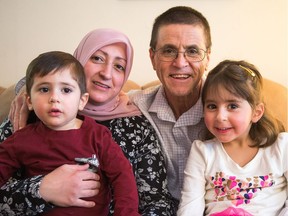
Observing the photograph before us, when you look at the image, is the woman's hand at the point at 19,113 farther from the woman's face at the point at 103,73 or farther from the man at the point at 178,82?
the man at the point at 178,82

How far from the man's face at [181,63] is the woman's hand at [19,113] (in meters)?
0.65

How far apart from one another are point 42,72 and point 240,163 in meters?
0.88

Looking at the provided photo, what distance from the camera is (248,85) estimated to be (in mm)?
1432

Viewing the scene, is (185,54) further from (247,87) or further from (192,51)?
(247,87)

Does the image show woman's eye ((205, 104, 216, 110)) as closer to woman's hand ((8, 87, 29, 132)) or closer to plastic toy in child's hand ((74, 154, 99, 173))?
plastic toy in child's hand ((74, 154, 99, 173))

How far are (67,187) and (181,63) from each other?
0.72 m

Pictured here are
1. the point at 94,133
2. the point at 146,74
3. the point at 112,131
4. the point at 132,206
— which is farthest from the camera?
the point at 146,74

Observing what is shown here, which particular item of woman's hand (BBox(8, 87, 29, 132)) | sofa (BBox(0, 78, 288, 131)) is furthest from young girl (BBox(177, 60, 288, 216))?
woman's hand (BBox(8, 87, 29, 132))

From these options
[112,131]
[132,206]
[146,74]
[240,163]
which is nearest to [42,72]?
[112,131]

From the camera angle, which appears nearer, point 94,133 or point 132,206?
point 132,206

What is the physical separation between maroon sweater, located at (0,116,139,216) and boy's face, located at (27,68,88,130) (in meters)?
0.07

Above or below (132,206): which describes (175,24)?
above

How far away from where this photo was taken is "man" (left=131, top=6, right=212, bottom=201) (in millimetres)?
1594

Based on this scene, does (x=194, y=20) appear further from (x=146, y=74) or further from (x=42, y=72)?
(x=146, y=74)
